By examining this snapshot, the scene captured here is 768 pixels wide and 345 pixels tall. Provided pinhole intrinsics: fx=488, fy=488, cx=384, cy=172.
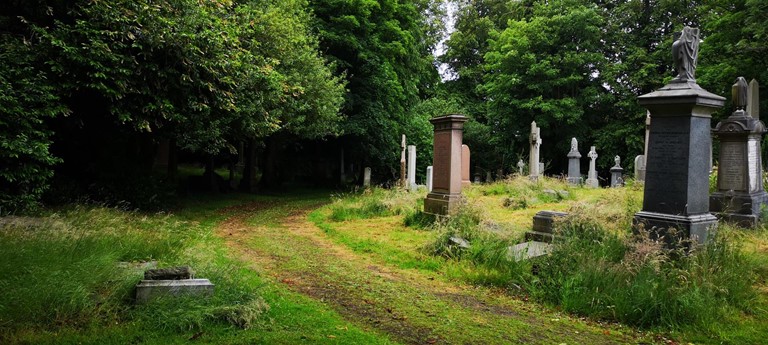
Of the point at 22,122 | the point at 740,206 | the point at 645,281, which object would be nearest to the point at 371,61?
the point at 740,206

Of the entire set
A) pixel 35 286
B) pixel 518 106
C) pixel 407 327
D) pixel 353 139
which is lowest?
pixel 407 327

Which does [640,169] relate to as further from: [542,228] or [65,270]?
[65,270]

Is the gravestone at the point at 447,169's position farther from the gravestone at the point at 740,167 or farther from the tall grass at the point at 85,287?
the tall grass at the point at 85,287

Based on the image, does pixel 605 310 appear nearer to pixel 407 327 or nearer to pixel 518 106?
pixel 407 327

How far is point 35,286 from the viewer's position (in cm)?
437

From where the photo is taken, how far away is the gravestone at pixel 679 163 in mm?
6590

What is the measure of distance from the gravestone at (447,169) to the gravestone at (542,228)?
→ 2.85 m

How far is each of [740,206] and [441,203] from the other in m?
6.20

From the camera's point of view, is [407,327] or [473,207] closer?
[407,327]

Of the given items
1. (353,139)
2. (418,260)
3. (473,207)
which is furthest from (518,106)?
(418,260)

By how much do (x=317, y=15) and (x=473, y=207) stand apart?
649 inches

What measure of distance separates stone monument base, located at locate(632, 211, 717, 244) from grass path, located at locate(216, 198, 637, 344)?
2.16 meters

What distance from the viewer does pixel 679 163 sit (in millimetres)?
6699

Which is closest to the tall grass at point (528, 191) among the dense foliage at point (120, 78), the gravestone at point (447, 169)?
the gravestone at point (447, 169)
